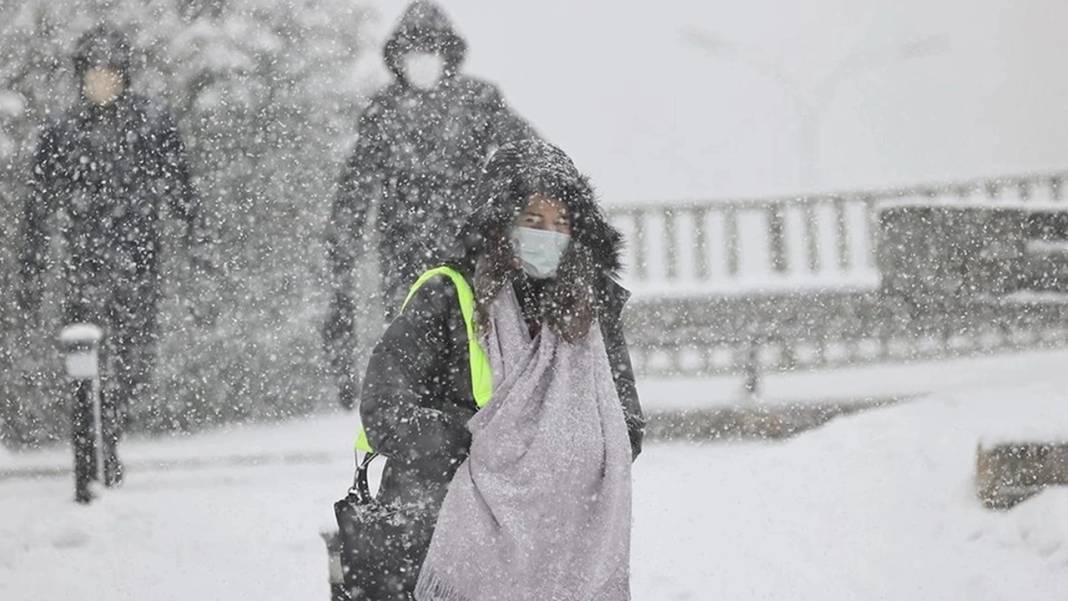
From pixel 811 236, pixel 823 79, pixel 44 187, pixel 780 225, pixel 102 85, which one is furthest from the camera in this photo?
pixel 823 79

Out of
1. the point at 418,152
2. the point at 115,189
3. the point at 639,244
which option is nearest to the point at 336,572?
the point at 418,152

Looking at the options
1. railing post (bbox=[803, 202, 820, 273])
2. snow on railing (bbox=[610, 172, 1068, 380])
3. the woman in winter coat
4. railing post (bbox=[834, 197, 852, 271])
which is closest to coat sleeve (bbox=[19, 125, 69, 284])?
snow on railing (bbox=[610, 172, 1068, 380])

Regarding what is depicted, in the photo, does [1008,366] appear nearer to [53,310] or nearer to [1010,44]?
[53,310]

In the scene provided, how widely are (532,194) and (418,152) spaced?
2896 millimetres

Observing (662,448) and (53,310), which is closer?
(662,448)

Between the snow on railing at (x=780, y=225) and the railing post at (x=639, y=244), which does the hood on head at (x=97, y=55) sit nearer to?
the snow on railing at (x=780, y=225)

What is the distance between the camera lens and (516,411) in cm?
303

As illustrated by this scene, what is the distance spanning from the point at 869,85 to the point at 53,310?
25.8 meters

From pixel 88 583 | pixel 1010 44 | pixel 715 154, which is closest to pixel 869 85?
pixel 1010 44

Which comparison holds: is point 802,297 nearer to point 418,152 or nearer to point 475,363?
point 418,152

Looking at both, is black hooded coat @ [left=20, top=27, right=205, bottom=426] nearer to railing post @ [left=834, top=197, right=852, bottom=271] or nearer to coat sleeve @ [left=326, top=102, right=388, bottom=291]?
coat sleeve @ [left=326, top=102, right=388, bottom=291]

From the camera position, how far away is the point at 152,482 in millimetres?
7129

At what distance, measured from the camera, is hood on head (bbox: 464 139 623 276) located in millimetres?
3172

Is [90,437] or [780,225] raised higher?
[780,225]
